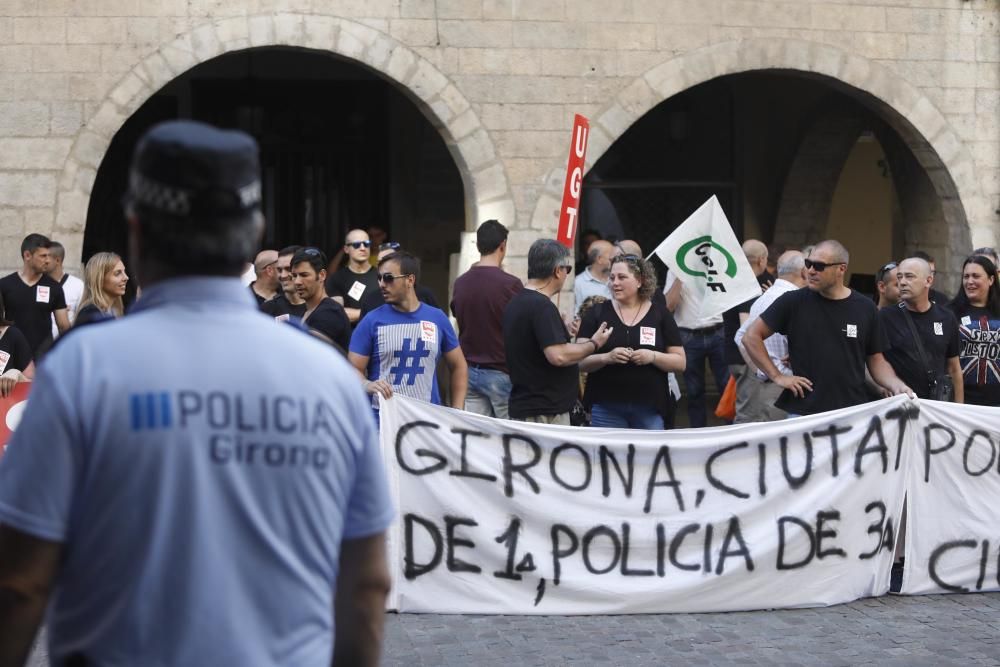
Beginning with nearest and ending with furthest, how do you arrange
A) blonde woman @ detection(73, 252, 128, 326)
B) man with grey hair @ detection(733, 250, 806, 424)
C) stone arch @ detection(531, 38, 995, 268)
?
blonde woman @ detection(73, 252, 128, 326) → man with grey hair @ detection(733, 250, 806, 424) → stone arch @ detection(531, 38, 995, 268)

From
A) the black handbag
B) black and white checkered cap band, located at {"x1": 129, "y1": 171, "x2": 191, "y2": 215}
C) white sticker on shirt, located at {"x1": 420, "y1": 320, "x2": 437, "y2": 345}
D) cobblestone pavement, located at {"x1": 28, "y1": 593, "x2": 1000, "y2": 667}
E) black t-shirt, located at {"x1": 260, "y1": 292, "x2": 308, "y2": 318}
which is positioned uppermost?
black and white checkered cap band, located at {"x1": 129, "y1": 171, "x2": 191, "y2": 215}

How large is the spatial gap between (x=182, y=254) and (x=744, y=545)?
5.54 meters

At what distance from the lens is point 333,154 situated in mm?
16703

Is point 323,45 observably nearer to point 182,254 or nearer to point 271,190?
point 271,190

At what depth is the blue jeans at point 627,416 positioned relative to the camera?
8562 millimetres

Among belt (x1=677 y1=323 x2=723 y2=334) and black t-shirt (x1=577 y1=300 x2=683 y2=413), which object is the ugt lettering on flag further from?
black t-shirt (x1=577 y1=300 x2=683 y2=413)

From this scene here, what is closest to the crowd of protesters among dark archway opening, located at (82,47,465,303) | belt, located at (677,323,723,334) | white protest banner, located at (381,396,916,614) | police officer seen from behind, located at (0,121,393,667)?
white protest banner, located at (381,396,916,614)

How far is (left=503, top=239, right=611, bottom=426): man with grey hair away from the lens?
332 inches

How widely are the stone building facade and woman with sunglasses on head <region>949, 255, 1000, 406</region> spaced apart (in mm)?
4361

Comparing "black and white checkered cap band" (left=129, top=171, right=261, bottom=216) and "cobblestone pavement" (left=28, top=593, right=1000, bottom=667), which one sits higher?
"black and white checkered cap band" (left=129, top=171, right=261, bottom=216)

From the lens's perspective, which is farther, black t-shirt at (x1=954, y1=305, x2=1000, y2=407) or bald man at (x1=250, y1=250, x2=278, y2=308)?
bald man at (x1=250, y1=250, x2=278, y2=308)

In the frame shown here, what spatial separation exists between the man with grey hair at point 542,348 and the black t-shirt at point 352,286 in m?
2.56

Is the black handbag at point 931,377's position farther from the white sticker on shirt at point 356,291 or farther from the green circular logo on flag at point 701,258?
the white sticker on shirt at point 356,291

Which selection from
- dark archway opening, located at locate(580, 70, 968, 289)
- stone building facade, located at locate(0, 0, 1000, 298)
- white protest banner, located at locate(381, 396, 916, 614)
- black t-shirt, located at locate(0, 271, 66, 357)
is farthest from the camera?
dark archway opening, located at locate(580, 70, 968, 289)
